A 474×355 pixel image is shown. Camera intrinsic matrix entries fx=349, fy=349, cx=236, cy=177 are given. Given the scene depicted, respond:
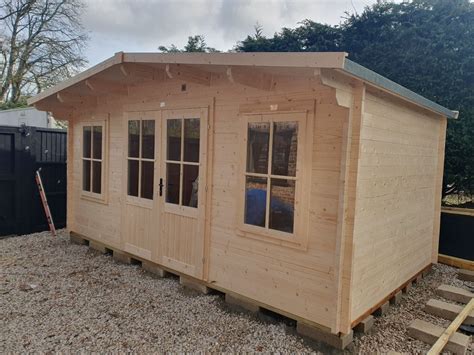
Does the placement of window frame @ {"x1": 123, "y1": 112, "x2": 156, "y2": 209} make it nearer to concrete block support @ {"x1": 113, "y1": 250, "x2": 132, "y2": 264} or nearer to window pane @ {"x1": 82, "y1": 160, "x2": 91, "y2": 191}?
concrete block support @ {"x1": 113, "y1": 250, "x2": 132, "y2": 264}

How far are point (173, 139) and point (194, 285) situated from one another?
5.31 feet

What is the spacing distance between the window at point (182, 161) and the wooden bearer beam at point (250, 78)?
Answer: 84cm

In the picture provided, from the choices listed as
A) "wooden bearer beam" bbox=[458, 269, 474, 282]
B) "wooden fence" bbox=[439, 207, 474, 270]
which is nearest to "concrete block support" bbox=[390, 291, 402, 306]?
"wooden bearer beam" bbox=[458, 269, 474, 282]

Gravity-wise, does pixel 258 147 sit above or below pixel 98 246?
above

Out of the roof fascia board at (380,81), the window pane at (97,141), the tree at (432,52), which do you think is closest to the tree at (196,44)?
the tree at (432,52)

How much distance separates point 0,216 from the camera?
5.80 m

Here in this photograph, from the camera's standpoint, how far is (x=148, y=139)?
4238 millimetres

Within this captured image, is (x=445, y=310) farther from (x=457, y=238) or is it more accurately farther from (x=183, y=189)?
(x=183, y=189)

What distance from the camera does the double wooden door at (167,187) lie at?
3688mm

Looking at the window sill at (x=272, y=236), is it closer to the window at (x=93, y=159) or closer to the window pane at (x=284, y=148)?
the window pane at (x=284, y=148)

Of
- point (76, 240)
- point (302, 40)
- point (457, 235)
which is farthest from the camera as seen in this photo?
point (302, 40)

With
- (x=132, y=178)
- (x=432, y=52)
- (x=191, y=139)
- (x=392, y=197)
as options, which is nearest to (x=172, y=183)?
(x=191, y=139)

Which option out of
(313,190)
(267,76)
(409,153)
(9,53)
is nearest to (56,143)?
(267,76)

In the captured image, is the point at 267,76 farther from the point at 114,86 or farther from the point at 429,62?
the point at 429,62
